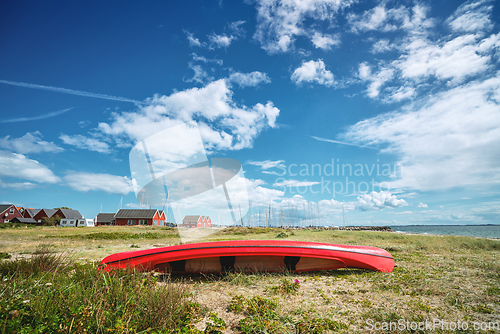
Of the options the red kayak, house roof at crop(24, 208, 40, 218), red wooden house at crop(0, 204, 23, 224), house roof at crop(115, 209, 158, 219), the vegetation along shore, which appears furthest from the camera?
house roof at crop(24, 208, 40, 218)

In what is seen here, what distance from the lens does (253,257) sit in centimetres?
602

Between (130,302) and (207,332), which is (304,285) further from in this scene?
(130,302)

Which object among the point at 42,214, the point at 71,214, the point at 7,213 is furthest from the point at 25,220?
the point at 71,214

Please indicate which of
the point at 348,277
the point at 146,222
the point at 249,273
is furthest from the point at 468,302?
the point at 146,222

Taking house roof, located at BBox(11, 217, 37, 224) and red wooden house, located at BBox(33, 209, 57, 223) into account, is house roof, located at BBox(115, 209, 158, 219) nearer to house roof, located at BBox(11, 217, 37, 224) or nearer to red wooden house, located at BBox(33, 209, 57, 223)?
red wooden house, located at BBox(33, 209, 57, 223)

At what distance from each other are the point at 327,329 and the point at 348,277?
2946 mm

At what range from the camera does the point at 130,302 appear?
9.48 ft

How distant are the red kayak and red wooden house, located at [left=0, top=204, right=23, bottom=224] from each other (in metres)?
64.8

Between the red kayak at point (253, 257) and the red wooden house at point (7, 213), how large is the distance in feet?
213

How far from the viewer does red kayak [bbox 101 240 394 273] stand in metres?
→ 5.55

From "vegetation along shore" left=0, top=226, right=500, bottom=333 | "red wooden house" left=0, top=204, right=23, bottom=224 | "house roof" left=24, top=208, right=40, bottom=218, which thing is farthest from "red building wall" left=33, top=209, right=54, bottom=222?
"vegetation along shore" left=0, top=226, right=500, bottom=333

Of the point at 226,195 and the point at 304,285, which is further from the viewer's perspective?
the point at 226,195

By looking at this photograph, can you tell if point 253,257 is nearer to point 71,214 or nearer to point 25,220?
point 71,214

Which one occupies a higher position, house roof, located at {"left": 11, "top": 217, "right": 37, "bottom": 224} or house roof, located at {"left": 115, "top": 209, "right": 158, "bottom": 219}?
house roof, located at {"left": 115, "top": 209, "right": 158, "bottom": 219}
